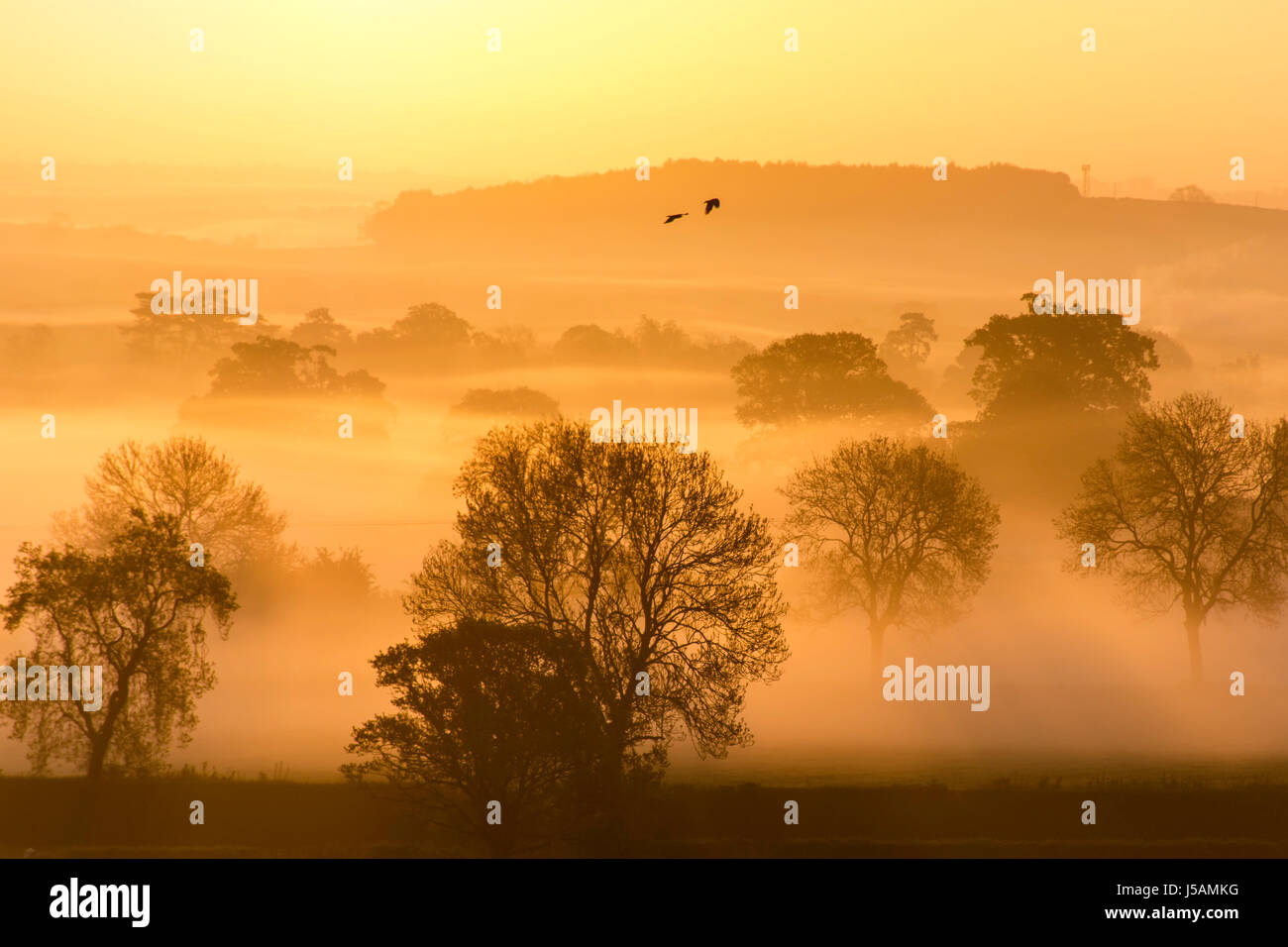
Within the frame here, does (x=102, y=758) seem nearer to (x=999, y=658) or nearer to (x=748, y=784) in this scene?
(x=748, y=784)

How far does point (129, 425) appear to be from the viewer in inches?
7323

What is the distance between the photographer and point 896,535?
84.5 meters

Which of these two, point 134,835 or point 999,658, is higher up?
point 999,658

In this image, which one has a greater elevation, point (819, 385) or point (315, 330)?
point (315, 330)

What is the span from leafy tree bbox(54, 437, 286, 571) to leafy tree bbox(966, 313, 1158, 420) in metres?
58.5

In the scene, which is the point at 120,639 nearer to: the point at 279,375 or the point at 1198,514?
the point at 1198,514

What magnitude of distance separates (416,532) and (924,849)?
319 ft

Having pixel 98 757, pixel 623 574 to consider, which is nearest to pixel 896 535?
pixel 623 574

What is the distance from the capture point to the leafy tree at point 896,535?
83.8 m

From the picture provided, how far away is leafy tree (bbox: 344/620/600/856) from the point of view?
4653 cm

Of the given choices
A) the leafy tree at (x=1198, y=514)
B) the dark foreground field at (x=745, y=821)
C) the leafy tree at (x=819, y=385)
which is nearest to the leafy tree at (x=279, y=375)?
the leafy tree at (x=819, y=385)

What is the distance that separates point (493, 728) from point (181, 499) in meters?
38.5

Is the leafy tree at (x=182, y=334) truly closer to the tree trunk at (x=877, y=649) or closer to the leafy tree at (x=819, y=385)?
the leafy tree at (x=819, y=385)
